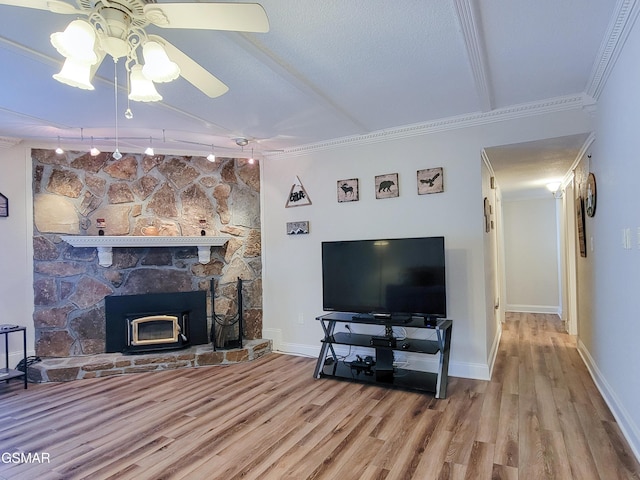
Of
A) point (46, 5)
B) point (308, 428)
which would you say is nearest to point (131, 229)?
point (308, 428)

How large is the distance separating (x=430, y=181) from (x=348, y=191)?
2.78 feet

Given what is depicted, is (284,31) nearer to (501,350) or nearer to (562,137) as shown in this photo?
(562,137)

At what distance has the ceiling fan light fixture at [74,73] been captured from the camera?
149 centimetres

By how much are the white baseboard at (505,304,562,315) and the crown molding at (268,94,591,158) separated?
15.8 feet

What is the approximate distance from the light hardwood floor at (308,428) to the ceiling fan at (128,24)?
80.0 inches

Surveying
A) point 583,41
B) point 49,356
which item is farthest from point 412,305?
point 49,356

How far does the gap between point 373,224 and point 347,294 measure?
786 mm

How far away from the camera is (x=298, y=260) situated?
13.9 ft

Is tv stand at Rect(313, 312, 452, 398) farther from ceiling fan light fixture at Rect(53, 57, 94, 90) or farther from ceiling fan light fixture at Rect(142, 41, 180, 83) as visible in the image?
ceiling fan light fixture at Rect(53, 57, 94, 90)

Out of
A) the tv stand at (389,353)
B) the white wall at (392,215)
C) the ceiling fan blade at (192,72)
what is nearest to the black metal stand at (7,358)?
the white wall at (392,215)

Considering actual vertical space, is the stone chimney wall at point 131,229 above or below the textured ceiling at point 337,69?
below

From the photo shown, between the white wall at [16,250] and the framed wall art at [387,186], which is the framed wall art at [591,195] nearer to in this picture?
the framed wall art at [387,186]

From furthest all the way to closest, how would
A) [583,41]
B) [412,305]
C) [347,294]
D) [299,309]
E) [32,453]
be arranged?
[299,309] < [347,294] < [412,305] < [32,453] < [583,41]

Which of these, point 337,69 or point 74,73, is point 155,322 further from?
point 337,69
